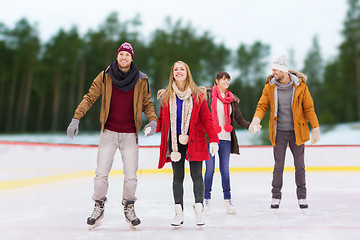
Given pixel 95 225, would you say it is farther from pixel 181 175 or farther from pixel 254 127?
pixel 254 127

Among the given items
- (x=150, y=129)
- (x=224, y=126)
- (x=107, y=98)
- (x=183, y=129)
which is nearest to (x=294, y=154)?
(x=224, y=126)

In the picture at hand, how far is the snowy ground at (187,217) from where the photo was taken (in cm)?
264

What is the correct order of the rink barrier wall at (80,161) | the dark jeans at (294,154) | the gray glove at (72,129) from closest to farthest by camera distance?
the gray glove at (72,129)
the dark jeans at (294,154)
the rink barrier wall at (80,161)

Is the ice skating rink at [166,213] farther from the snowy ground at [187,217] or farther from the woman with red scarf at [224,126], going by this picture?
the woman with red scarf at [224,126]

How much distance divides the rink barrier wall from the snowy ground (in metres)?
0.58

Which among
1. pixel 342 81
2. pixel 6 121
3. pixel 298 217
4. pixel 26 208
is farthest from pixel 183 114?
pixel 342 81

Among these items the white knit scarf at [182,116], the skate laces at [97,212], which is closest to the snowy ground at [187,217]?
the skate laces at [97,212]

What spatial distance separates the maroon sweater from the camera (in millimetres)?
2760

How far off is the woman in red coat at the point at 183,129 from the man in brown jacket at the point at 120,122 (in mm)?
150

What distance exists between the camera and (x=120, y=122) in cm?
277

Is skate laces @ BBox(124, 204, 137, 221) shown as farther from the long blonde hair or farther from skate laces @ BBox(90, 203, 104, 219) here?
the long blonde hair

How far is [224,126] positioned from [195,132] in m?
0.64

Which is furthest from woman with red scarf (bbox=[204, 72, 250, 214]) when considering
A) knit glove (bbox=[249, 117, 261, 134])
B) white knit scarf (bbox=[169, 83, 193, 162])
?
white knit scarf (bbox=[169, 83, 193, 162])

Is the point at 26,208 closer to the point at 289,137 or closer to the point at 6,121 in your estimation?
the point at 289,137
